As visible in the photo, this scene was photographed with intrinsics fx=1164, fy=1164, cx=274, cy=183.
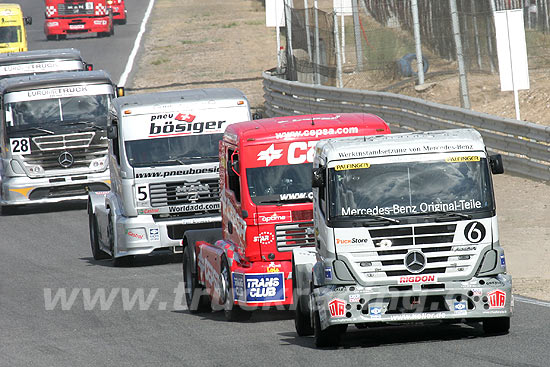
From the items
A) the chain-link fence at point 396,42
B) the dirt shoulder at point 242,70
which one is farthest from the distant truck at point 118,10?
the chain-link fence at point 396,42

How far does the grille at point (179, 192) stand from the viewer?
1698cm

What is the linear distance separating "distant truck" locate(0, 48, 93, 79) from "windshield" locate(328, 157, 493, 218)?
1841 cm

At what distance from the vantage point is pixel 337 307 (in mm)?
10203

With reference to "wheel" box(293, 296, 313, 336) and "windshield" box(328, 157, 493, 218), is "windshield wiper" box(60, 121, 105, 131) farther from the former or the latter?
"windshield" box(328, 157, 493, 218)

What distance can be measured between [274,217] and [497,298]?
3.01m

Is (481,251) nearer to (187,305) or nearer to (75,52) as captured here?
(187,305)

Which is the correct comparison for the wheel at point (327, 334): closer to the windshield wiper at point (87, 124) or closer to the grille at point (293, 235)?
the grille at point (293, 235)

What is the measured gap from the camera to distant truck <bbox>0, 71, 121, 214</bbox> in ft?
71.9

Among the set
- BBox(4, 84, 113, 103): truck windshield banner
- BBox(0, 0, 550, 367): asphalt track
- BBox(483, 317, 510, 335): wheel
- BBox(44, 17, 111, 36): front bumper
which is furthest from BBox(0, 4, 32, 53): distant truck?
BBox(483, 317, 510, 335): wheel

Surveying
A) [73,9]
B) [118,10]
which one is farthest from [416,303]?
[118,10]

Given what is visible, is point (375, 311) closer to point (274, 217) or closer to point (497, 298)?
point (497, 298)

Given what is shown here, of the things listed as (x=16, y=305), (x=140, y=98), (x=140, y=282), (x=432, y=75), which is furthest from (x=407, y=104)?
(x=16, y=305)

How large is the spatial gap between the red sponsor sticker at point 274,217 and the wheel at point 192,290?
5.03 ft

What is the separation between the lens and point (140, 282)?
52.2 ft
